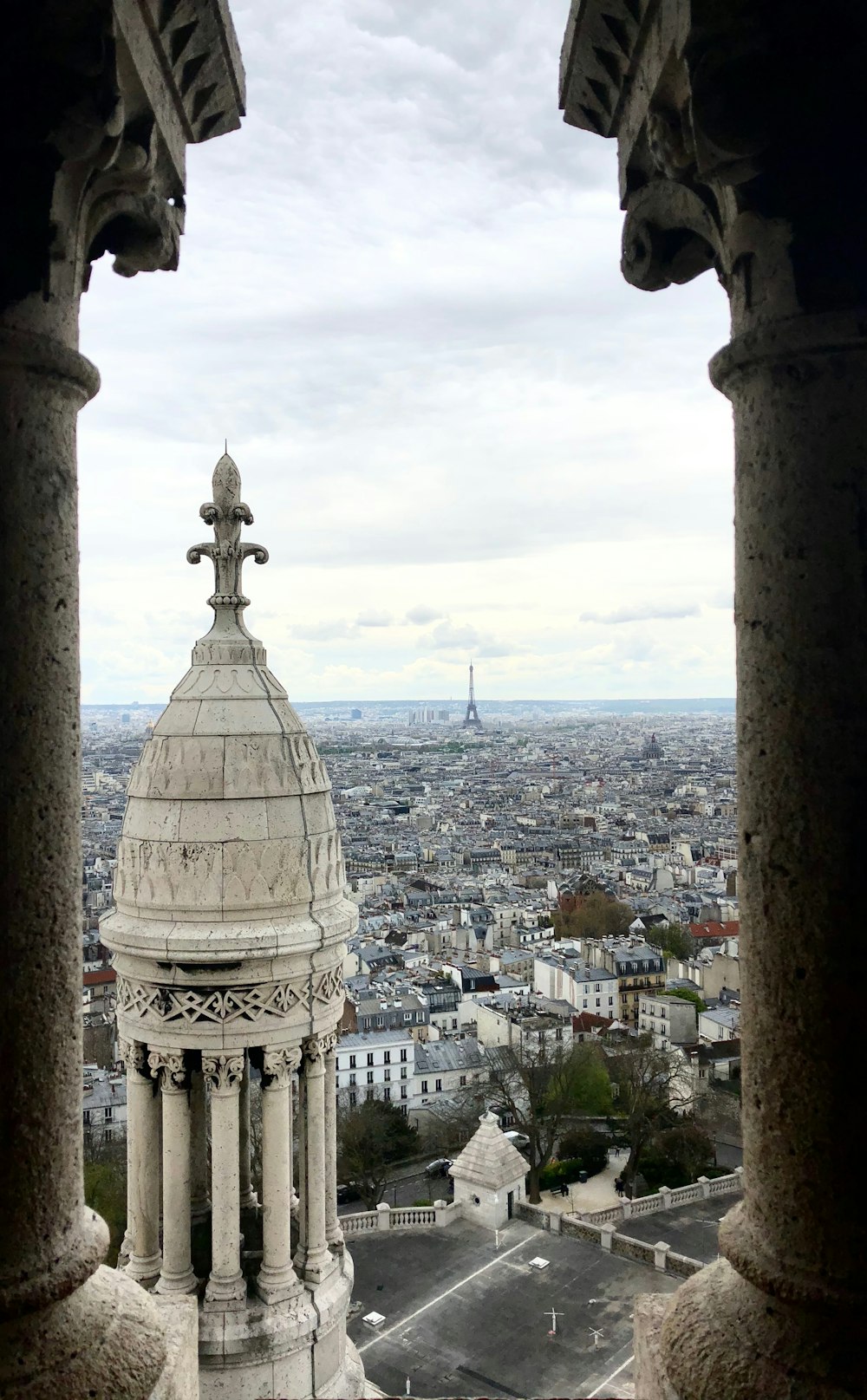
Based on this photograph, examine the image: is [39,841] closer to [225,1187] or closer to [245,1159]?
[225,1187]

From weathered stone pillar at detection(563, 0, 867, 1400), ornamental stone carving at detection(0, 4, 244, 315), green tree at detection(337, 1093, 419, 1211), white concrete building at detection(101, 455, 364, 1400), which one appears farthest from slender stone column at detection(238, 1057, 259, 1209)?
green tree at detection(337, 1093, 419, 1211)

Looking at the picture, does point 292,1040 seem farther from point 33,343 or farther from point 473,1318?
point 473,1318

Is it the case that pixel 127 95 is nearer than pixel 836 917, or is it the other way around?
pixel 836 917

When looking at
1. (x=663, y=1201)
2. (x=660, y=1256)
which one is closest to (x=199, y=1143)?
(x=660, y=1256)

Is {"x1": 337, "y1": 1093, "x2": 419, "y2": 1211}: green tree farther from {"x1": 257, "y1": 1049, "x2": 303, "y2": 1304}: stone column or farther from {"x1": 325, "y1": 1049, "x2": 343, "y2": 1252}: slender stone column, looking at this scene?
{"x1": 257, "y1": 1049, "x2": 303, "y2": 1304}: stone column

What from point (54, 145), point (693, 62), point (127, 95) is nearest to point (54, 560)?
point (54, 145)

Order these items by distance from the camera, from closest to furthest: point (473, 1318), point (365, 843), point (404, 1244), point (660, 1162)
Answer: point (473, 1318), point (404, 1244), point (660, 1162), point (365, 843)

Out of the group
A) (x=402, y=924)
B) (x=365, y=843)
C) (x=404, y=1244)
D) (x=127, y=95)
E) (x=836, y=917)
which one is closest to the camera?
(x=836, y=917)

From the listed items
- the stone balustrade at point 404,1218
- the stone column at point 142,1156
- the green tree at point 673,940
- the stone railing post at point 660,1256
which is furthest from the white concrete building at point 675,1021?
the stone column at point 142,1156
